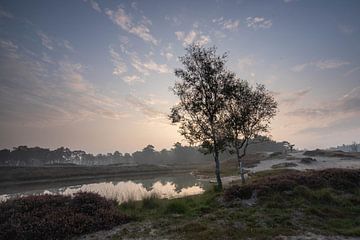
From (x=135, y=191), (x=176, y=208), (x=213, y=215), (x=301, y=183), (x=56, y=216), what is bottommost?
(x=135, y=191)

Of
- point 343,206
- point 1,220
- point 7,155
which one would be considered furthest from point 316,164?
point 7,155

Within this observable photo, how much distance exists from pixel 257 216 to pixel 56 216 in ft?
34.5

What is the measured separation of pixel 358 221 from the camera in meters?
12.7

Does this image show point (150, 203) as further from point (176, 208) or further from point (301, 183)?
point (301, 183)

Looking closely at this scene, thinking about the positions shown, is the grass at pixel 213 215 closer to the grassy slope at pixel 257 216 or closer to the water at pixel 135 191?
the grassy slope at pixel 257 216

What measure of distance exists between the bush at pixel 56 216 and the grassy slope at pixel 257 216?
159 cm

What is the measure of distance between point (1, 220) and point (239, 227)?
11.8m

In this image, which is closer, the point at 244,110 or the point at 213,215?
the point at 213,215

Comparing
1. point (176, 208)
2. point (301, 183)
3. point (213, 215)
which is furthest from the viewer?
point (301, 183)

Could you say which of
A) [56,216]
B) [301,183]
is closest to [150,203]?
[56,216]

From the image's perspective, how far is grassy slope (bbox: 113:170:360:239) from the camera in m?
11.6

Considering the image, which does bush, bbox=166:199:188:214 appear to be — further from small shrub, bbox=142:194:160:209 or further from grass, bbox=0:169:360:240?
small shrub, bbox=142:194:160:209

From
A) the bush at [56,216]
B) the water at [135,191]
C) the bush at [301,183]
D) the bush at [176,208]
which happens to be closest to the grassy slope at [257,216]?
the bush at [176,208]

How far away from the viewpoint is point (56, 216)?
13.3 m
